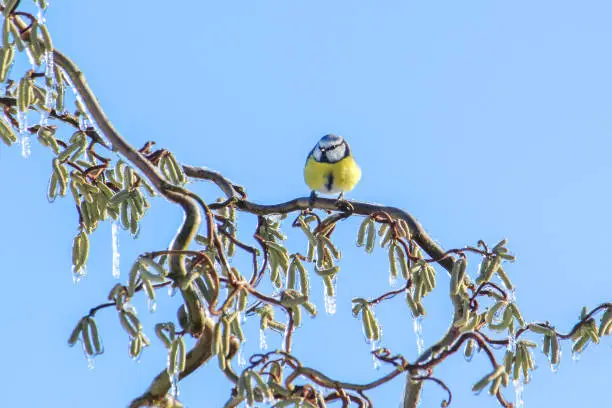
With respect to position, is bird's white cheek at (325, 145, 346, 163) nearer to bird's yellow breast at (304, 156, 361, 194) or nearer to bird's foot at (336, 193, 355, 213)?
bird's yellow breast at (304, 156, 361, 194)

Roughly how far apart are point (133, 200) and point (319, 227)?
2.18 ft

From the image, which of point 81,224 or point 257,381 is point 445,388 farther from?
point 81,224

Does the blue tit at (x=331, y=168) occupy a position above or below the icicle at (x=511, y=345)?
above

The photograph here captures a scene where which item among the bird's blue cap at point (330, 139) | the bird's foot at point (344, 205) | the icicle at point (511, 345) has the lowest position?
the icicle at point (511, 345)

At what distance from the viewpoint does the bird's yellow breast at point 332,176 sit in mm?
6344

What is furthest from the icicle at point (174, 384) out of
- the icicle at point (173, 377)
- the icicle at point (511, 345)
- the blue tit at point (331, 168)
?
the blue tit at point (331, 168)

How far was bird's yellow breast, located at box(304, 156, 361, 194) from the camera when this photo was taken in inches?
250

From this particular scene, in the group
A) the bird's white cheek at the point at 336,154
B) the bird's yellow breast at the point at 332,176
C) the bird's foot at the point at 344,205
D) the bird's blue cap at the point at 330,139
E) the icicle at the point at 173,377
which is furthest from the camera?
the bird's blue cap at the point at 330,139

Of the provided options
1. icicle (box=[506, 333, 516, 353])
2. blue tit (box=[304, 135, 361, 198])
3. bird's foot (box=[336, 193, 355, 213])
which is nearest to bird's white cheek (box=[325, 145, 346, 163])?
blue tit (box=[304, 135, 361, 198])

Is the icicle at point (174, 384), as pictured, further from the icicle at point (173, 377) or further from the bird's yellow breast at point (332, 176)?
the bird's yellow breast at point (332, 176)

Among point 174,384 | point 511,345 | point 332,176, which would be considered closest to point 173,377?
point 174,384

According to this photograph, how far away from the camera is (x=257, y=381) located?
294cm

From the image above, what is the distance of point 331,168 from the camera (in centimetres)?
636

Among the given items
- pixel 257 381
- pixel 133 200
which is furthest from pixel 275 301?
pixel 133 200
